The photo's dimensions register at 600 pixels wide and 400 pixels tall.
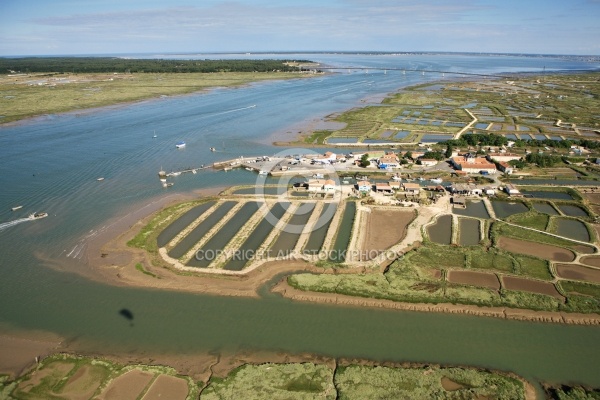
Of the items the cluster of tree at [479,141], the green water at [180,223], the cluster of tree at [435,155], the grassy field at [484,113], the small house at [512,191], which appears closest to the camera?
the green water at [180,223]

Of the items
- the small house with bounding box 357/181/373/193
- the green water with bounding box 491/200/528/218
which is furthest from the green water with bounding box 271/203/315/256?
the green water with bounding box 491/200/528/218

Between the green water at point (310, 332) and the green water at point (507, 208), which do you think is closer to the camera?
the green water at point (310, 332)

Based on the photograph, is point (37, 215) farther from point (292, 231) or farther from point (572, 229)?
point (572, 229)

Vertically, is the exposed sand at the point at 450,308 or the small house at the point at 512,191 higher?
the small house at the point at 512,191

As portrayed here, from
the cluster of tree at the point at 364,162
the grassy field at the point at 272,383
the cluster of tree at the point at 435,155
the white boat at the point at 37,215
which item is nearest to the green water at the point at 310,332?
the grassy field at the point at 272,383

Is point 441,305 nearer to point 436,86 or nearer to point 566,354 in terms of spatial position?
point 566,354

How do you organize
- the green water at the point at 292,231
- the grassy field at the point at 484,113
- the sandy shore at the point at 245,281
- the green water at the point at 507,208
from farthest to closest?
the grassy field at the point at 484,113 → the green water at the point at 507,208 → the green water at the point at 292,231 → the sandy shore at the point at 245,281

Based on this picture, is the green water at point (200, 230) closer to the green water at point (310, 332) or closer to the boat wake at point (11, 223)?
the green water at point (310, 332)

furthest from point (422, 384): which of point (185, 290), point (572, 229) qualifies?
point (572, 229)

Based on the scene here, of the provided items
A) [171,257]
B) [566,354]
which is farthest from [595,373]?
[171,257]
